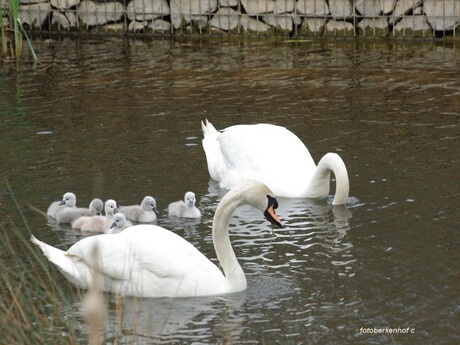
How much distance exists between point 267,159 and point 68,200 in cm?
209

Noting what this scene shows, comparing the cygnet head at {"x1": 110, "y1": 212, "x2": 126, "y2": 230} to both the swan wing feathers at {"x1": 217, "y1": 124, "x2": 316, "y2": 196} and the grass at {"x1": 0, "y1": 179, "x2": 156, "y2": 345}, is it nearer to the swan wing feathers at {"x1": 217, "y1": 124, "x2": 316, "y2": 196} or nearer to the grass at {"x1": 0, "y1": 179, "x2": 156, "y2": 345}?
the grass at {"x1": 0, "y1": 179, "x2": 156, "y2": 345}

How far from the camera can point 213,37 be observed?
1762 cm

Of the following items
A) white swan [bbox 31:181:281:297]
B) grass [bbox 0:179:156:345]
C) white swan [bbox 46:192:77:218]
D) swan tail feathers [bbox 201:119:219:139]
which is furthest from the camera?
swan tail feathers [bbox 201:119:219:139]

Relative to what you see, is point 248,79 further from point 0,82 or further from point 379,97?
point 0,82

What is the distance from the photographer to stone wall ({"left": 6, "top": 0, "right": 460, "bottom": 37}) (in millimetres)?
16938

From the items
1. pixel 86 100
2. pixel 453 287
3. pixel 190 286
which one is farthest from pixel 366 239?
pixel 86 100

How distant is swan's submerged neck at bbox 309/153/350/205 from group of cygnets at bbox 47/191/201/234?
4.07 feet

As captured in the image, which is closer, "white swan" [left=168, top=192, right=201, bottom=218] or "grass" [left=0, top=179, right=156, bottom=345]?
"grass" [left=0, top=179, right=156, bottom=345]

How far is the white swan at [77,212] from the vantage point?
386 inches

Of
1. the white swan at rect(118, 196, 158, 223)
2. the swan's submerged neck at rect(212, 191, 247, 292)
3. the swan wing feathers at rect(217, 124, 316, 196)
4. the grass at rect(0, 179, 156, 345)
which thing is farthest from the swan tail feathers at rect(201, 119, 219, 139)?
the swan's submerged neck at rect(212, 191, 247, 292)

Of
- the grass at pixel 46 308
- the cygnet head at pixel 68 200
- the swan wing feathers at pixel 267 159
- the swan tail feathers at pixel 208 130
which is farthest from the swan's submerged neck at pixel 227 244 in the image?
the swan tail feathers at pixel 208 130

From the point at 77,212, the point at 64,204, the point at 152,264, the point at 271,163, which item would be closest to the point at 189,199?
the point at 77,212

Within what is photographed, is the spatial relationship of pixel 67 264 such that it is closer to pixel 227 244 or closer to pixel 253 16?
pixel 227 244

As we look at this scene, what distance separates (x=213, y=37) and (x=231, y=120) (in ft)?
15.6
